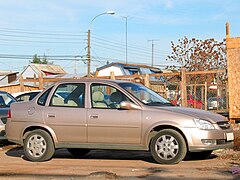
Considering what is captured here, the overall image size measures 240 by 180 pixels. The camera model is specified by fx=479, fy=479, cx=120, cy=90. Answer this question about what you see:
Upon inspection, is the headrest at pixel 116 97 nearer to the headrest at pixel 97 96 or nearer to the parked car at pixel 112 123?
the parked car at pixel 112 123

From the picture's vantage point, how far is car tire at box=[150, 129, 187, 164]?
8.49 m

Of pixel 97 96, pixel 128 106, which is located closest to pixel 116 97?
pixel 97 96

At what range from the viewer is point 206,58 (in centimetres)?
4066

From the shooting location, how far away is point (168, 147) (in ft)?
28.1

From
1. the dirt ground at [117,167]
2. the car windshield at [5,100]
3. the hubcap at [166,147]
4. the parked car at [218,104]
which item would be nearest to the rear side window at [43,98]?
the dirt ground at [117,167]

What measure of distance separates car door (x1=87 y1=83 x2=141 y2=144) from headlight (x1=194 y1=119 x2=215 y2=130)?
3.45ft

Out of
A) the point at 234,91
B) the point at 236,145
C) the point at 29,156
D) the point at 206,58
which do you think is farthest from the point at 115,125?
the point at 206,58

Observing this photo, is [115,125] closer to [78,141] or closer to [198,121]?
[78,141]

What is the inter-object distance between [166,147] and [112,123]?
109 centimetres

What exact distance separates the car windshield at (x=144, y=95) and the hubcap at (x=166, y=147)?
2.53ft

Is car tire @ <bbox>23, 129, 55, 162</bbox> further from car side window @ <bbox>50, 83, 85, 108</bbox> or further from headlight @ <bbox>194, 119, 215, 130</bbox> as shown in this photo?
headlight @ <bbox>194, 119, 215, 130</bbox>

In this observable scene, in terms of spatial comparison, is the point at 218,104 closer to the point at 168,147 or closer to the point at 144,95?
the point at 144,95

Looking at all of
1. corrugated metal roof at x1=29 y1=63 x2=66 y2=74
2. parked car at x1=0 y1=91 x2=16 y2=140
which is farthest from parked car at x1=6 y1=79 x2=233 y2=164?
corrugated metal roof at x1=29 y1=63 x2=66 y2=74

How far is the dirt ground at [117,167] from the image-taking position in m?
7.59
